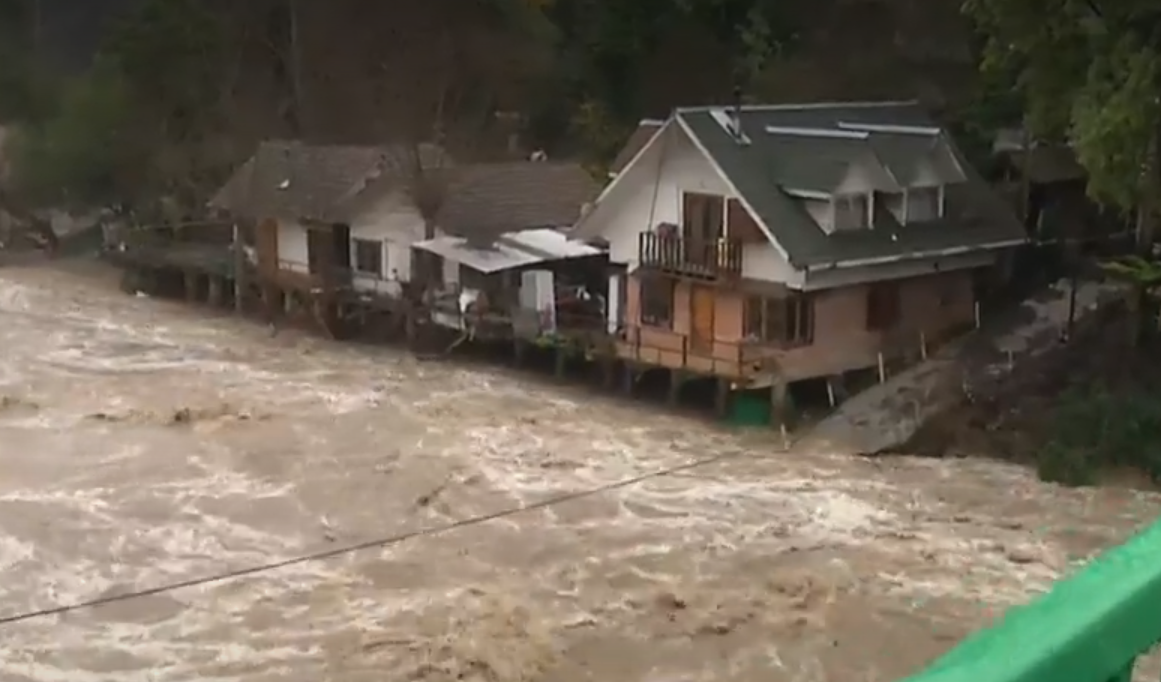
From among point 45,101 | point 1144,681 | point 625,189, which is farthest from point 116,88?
point 1144,681

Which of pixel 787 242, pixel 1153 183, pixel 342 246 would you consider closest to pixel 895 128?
pixel 787 242

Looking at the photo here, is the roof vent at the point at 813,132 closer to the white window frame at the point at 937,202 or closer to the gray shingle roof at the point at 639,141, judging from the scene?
the white window frame at the point at 937,202

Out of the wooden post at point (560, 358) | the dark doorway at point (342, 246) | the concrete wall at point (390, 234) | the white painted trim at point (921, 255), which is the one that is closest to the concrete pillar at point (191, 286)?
the dark doorway at point (342, 246)

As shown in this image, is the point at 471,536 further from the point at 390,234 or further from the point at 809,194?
the point at 390,234

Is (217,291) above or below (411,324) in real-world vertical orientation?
above

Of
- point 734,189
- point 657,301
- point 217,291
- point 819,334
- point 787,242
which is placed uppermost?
point 734,189

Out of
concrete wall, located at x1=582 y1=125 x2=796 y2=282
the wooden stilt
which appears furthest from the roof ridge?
the wooden stilt

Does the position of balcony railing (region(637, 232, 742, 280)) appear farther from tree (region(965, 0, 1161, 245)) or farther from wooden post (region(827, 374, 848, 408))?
tree (region(965, 0, 1161, 245))
